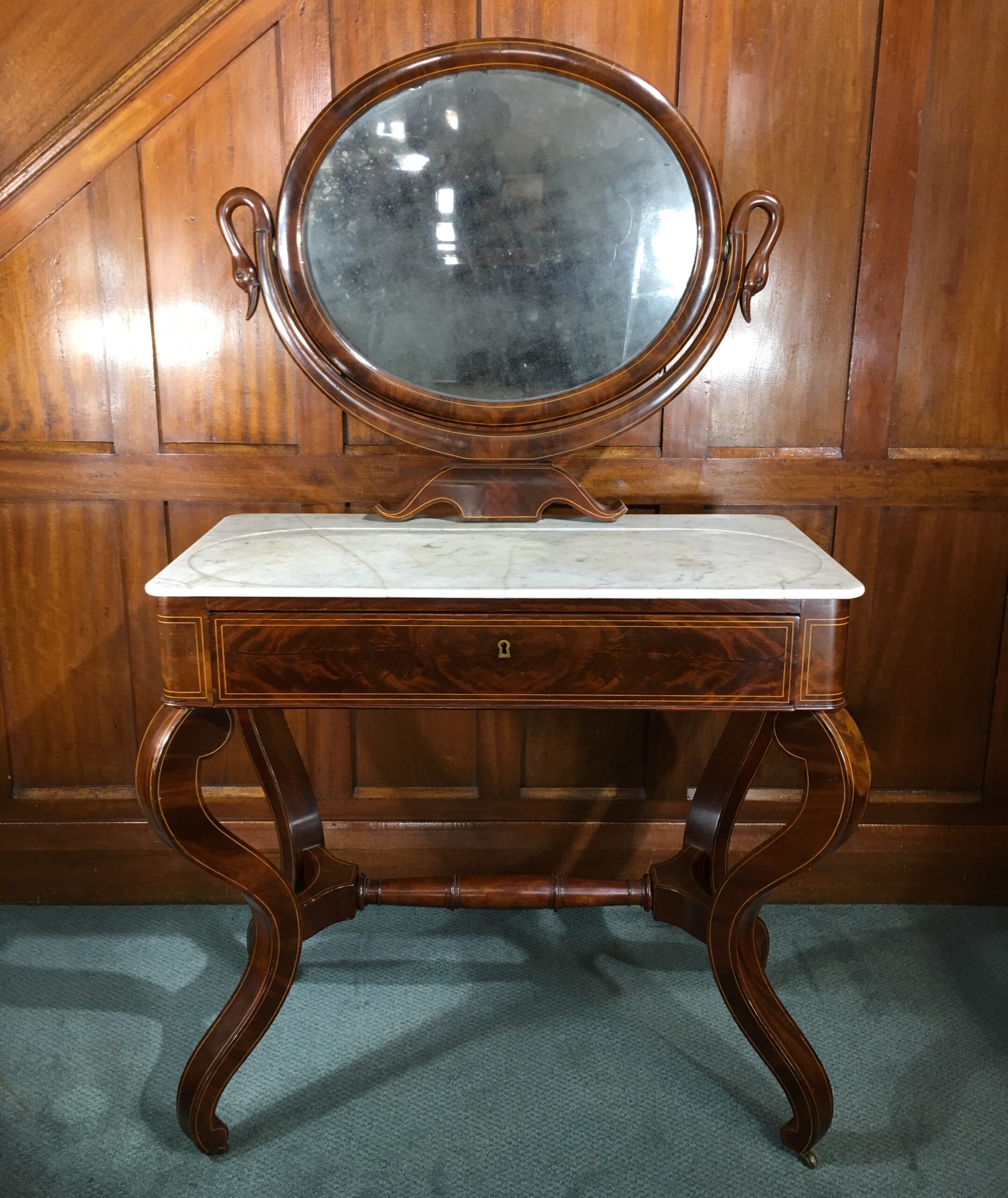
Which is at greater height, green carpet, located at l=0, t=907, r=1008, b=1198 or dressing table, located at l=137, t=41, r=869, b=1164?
dressing table, located at l=137, t=41, r=869, b=1164

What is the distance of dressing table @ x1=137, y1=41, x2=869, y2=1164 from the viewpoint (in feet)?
4.87

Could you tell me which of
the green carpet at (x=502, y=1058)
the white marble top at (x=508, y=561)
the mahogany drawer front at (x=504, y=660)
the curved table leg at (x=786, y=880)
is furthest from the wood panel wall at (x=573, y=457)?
the mahogany drawer front at (x=504, y=660)

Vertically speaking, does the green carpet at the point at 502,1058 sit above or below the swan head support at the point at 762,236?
below

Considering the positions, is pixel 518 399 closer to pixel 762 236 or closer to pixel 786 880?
pixel 762 236

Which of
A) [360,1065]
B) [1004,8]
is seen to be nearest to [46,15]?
[1004,8]

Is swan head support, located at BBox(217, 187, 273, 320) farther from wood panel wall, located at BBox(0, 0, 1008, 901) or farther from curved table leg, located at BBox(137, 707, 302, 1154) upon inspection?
curved table leg, located at BBox(137, 707, 302, 1154)

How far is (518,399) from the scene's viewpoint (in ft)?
6.08

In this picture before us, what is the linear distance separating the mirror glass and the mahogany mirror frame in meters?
0.02

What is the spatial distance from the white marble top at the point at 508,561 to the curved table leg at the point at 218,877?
263 mm

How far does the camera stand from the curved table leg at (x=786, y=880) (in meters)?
1.55

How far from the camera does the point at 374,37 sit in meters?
1.92

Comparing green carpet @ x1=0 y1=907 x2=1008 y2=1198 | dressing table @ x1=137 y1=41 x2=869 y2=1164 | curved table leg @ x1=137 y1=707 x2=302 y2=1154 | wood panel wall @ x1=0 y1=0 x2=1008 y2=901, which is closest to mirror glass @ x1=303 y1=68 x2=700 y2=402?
dressing table @ x1=137 y1=41 x2=869 y2=1164

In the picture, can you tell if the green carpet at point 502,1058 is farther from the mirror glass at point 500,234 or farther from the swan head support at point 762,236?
the swan head support at point 762,236

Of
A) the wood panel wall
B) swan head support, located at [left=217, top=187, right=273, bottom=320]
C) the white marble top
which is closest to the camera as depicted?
the white marble top
